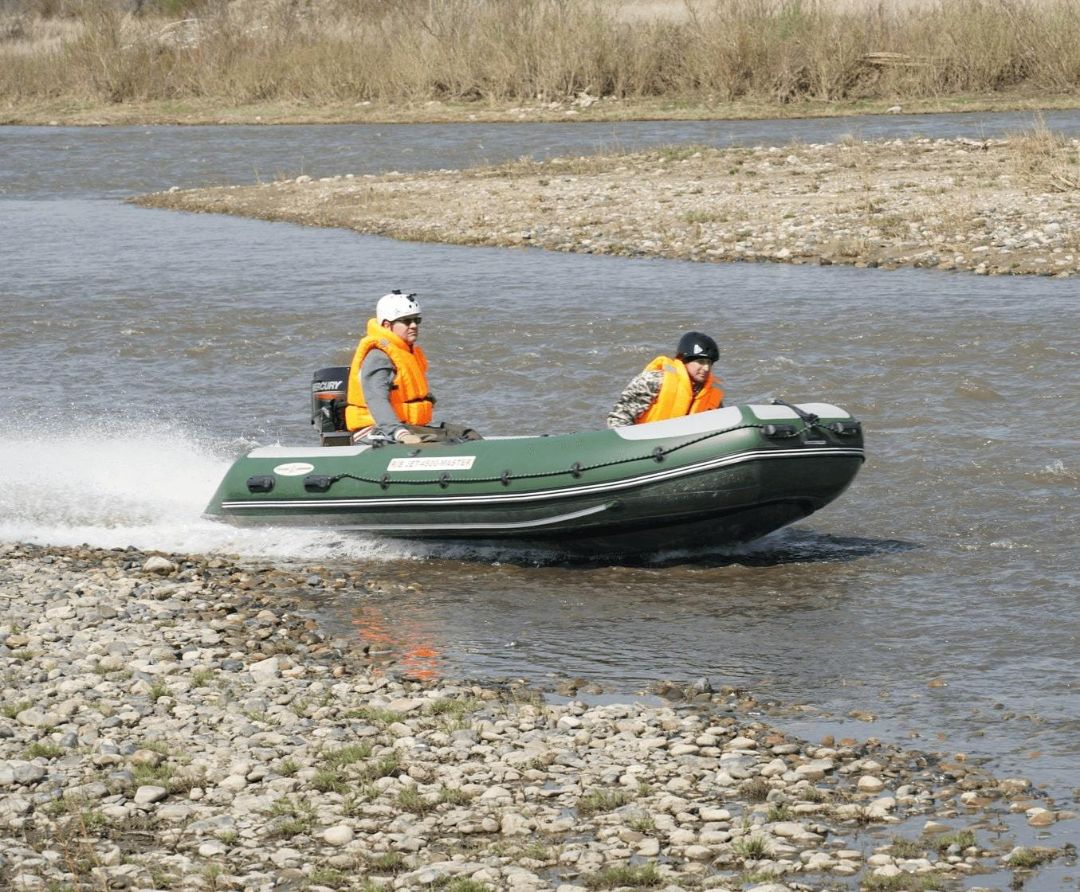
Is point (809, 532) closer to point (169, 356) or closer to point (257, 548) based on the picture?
point (257, 548)

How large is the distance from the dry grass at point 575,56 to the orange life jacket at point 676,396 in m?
20.8

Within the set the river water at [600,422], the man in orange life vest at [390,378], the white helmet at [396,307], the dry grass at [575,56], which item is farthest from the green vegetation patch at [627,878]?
the dry grass at [575,56]

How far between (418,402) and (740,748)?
4004mm

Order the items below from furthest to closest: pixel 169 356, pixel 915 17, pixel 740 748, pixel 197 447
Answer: pixel 915 17
pixel 169 356
pixel 197 447
pixel 740 748

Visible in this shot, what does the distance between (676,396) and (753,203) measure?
11067 millimetres

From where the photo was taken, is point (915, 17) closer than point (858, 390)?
No

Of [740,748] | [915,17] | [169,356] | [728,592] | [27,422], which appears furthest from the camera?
[915,17]

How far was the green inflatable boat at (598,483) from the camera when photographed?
8.71 metres

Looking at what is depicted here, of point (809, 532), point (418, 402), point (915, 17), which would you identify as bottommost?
point (809, 532)

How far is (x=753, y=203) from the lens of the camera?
64.8 ft

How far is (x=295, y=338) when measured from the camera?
1614 centimetres

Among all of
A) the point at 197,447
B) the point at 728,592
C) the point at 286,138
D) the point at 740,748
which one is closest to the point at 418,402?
the point at 728,592

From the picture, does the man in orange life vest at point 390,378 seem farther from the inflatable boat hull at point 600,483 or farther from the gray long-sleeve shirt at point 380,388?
the inflatable boat hull at point 600,483

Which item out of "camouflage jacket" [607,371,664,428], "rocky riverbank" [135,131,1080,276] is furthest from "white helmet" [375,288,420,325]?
"rocky riverbank" [135,131,1080,276]
